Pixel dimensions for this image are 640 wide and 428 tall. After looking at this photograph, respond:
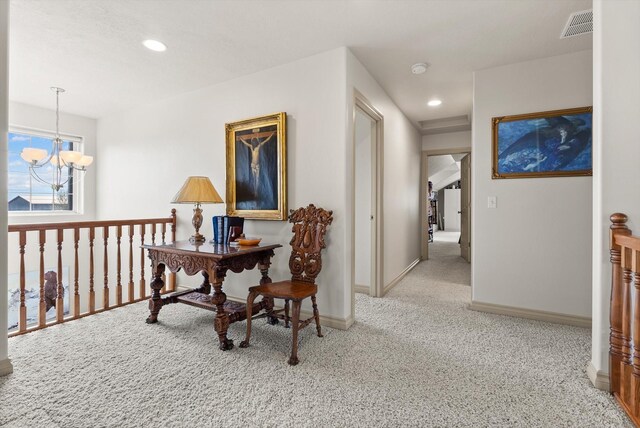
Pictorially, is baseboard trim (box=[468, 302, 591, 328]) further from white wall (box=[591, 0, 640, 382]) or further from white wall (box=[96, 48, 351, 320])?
white wall (box=[96, 48, 351, 320])

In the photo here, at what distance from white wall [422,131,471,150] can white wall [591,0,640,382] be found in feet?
11.7

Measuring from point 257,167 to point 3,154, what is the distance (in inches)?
71.0

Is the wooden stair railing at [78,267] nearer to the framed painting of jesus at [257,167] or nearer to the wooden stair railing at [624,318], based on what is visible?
the framed painting of jesus at [257,167]

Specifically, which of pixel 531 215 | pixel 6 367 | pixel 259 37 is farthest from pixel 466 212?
pixel 6 367

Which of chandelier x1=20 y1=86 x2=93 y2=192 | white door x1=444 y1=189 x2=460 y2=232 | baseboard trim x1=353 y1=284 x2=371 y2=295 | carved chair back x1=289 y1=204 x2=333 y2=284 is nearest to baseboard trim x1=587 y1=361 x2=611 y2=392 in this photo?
carved chair back x1=289 y1=204 x2=333 y2=284

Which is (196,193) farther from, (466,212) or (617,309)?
(466,212)

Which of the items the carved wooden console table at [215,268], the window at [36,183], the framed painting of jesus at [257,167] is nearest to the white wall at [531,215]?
the framed painting of jesus at [257,167]

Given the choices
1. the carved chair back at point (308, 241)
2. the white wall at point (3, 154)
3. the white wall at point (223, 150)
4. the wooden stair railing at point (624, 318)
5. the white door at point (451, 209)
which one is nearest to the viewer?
the wooden stair railing at point (624, 318)

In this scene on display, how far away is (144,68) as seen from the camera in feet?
10.0

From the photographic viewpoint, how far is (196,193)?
9.50 feet

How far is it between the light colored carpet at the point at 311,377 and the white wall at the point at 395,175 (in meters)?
0.92

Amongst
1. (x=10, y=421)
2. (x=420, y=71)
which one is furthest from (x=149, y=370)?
(x=420, y=71)

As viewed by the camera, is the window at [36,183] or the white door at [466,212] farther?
the white door at [466,212]

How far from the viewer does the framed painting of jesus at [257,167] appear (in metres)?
2.90
